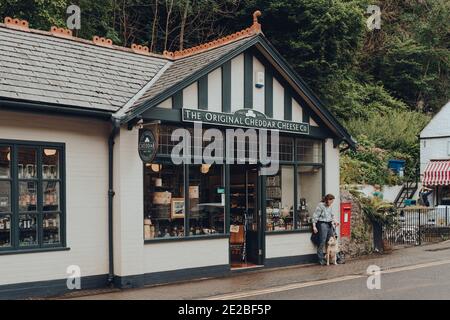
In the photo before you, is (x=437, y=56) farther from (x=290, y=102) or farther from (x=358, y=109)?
(x=290, y=102)

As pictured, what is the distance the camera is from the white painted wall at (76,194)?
10.7 meters

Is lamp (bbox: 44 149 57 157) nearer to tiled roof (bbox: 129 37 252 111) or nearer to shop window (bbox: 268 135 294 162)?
tiled roof (bbox: 129 37 252 111)

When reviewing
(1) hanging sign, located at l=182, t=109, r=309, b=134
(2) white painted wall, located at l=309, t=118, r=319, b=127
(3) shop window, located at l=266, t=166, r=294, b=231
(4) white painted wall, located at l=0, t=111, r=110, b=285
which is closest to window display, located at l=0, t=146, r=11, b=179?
(4) white painted wall, located at l=0, t=111, r=110, b=285

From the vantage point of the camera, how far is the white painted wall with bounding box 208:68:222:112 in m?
13.4

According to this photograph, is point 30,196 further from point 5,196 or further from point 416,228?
point 416,228

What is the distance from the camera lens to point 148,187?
12.4 meters

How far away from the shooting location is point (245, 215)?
48.4 feet

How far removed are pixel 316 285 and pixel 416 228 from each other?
29.2 ft

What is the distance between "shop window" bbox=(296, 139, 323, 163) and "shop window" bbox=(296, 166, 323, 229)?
21cm

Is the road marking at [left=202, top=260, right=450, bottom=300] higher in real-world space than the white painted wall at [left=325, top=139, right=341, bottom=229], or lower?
lower

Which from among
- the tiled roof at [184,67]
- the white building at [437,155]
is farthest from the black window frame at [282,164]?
the white building at [437,155]

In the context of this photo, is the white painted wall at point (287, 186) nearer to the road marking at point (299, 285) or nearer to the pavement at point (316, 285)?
the pavement at point (316, 285)
